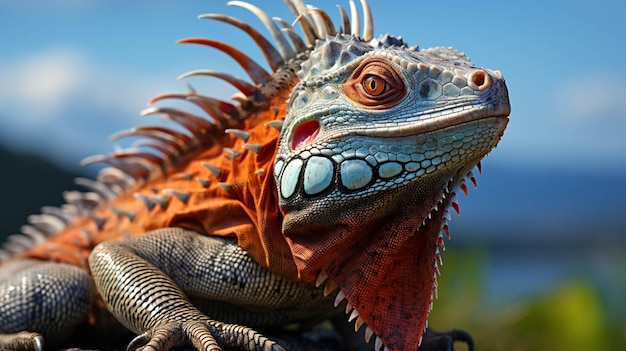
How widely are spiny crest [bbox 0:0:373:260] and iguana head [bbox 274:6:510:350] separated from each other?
400 mm

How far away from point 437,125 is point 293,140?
0.83 metres

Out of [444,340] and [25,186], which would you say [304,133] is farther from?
[25,186]

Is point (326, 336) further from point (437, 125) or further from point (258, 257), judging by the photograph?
point (437, 125)

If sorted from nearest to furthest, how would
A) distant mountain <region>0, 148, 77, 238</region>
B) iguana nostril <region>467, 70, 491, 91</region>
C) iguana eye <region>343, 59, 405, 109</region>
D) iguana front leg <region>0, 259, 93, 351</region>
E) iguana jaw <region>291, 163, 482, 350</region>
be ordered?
iguana nostril <region>467, 70, 491, 91</region> < iguana eye <region>343, 59, 405, 109</region> < iguana jaw <region>291, 163, 482, 350</region> < iguana front leg <region>0, 259, 93, 351</region> < distant mountain <region>0, 148, 77, 238</region>

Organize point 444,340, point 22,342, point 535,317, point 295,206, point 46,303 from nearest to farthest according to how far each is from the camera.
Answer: point 295,206 < point 22,342 < point 46,303 < point 444,340 < point 535,317

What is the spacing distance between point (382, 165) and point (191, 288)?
4.73 feet

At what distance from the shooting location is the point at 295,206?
3609 millimetres

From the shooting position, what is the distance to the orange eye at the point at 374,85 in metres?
3.45

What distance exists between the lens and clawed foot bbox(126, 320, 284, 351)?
3254 mm

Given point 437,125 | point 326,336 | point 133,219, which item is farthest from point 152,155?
point 437,125

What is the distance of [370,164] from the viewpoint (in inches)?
132

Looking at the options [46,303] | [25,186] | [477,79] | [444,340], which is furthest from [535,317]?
[25,186]

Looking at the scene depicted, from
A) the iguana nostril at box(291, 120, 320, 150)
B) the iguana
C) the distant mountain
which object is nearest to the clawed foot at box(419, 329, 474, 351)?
the iguana

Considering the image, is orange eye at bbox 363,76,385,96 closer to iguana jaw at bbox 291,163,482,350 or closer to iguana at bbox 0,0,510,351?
iguana at bbox 0,0,510,351
